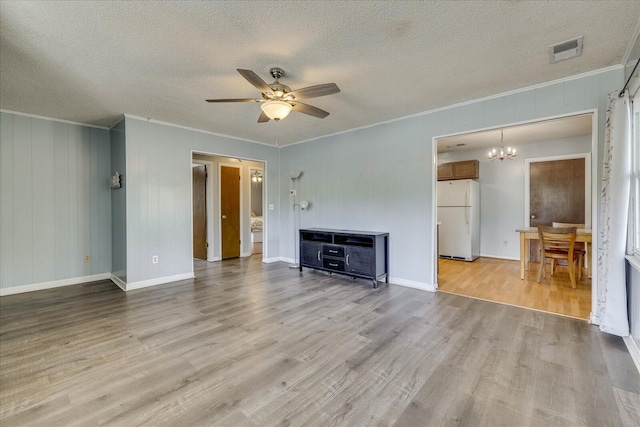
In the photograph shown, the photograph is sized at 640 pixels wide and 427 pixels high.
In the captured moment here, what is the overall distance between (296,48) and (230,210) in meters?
4.89

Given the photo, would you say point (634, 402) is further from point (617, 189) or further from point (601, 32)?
point (601, 32)

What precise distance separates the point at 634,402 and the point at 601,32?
8.46 feet

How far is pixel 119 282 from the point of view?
14.2 feet

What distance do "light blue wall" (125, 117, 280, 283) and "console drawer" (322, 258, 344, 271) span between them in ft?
7.43

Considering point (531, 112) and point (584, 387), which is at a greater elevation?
point (531, 112)

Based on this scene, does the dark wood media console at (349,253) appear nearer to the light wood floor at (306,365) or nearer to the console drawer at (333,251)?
the console drawer at (333,251)

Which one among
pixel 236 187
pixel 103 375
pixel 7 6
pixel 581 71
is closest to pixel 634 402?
pixel 581 71

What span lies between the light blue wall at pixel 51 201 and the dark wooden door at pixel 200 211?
6.45 feet

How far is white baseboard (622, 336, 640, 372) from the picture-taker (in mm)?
2108

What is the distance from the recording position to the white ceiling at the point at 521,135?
4.56 metres

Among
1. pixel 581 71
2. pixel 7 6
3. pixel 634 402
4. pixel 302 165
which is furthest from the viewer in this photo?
pixel 302 165

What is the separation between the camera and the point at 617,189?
250cm

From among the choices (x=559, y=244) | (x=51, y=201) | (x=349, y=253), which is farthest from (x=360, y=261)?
(x=51, y=201)

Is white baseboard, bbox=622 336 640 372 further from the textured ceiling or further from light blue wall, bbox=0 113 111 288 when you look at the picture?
light blue wall, bbox=0 113 111 288
